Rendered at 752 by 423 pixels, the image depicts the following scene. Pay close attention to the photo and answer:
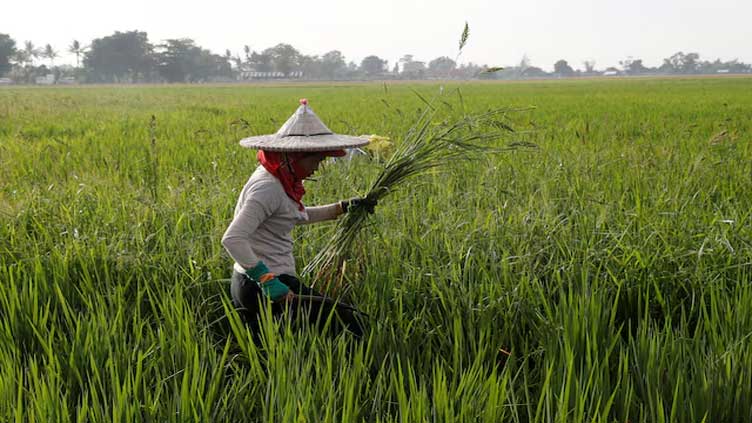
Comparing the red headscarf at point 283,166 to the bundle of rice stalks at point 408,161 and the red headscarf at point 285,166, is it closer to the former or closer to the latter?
the red headscarf at point 285,166

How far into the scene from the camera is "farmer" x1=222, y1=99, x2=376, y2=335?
1927mm

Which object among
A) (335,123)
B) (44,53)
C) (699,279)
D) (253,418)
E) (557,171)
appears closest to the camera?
(253,418)

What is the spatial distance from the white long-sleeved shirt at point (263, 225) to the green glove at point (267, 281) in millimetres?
23

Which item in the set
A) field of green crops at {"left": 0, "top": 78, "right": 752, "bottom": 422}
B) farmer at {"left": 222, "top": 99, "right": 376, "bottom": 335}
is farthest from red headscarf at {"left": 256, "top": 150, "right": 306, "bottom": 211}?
field of green crops at {"left": 0, "top": 78, "right": 752, "bottom": 422}

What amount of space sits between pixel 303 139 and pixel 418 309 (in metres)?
0.78

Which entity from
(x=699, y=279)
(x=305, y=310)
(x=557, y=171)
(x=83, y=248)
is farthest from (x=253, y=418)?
(x=557, y=171)

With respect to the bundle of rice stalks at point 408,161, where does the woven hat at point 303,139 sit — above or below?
above

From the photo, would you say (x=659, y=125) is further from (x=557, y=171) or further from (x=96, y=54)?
(x=96, y=54)

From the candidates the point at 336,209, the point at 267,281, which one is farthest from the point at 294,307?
the point at 336,209

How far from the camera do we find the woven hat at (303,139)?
6.35 ft

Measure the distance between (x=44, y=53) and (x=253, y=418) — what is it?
135816 mm

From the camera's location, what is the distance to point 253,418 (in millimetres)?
1665

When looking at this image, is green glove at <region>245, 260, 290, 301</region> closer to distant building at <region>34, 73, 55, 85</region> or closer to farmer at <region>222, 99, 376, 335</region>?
farmer at <region>222, 99, 376, 335</region>

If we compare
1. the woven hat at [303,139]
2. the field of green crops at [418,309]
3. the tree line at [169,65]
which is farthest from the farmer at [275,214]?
the tree line at [169,65]
